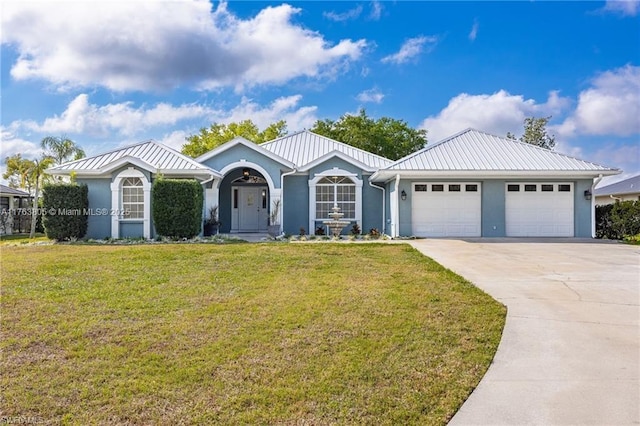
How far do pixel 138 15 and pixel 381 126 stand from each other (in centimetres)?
2818

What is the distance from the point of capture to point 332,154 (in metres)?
18.5

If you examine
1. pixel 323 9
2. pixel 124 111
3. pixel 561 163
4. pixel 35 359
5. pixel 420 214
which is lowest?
pixel 35 359

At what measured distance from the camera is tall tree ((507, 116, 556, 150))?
1465 inches

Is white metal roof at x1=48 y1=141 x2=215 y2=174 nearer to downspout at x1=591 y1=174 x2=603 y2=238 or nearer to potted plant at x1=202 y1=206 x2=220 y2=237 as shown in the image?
potted plant at x1=202 y1=206 x2=220 y2=237

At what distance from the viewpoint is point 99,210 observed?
1677cm

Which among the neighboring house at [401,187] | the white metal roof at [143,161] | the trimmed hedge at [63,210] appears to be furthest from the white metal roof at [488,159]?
the trimmed hedge at [63,210]

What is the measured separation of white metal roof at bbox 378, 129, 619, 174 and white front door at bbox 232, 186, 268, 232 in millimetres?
7429

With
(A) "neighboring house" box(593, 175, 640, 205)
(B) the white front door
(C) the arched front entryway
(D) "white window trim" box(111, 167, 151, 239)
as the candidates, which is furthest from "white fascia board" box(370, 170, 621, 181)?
(A) "neighboring house" box(593, 175, 640, 205)

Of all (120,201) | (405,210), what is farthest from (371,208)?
(120,201)

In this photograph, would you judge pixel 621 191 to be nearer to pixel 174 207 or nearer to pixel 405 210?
pixel 405 210

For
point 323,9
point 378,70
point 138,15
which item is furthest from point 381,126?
point 138,15

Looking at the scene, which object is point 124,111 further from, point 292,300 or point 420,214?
point 292,300

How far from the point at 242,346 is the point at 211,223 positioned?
45.1ft

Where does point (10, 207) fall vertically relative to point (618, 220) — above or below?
above
